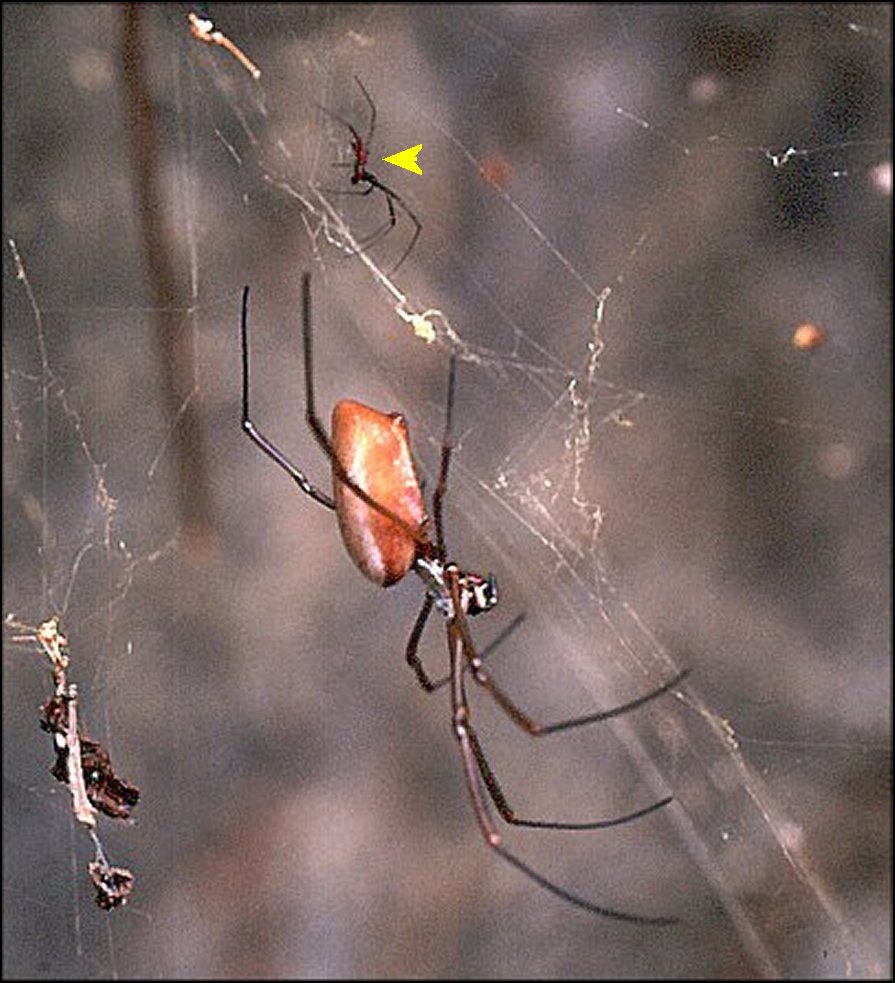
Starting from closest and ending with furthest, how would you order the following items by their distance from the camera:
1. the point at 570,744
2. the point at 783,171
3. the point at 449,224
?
the point at 783,171
the point at 449,224
the point at 570,744

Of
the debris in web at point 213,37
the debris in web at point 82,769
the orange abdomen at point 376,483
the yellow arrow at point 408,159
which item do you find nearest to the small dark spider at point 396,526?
the orange abdomen at point 376,483

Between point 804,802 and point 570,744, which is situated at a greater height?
point 570,744

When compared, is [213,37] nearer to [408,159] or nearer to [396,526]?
[408,159]

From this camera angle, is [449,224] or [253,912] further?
[253,912]

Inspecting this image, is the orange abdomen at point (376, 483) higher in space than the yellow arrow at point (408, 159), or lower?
lower

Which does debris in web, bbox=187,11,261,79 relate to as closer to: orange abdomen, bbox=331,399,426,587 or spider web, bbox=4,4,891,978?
spider web, bbox=4,4,891,978

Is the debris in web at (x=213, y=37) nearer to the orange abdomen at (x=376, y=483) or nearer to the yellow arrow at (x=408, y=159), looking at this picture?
the yellow arrow at (x=408, y=159)

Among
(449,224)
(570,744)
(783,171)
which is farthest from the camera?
(570,744)

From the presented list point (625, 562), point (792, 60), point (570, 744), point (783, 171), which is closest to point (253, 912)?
point (570, 744)

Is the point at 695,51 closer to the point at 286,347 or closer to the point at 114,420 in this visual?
the point at 286,347
